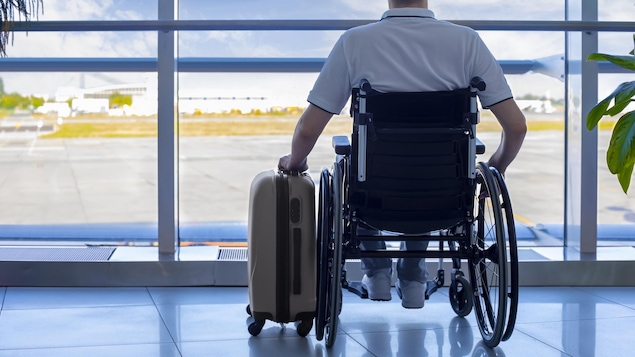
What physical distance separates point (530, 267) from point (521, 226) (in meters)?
0.54

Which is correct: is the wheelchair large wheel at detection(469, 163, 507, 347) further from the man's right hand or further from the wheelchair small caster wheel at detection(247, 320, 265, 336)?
the wheelchair small caster wheel at detection(247, 320, 265, 336)

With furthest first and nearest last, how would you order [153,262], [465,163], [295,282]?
[153,262] < [295,282] < [465,163]

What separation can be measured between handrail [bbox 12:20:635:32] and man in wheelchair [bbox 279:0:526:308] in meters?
0.81

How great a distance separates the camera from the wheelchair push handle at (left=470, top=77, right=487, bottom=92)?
8.16 ft

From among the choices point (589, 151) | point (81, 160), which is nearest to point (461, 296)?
point (589, 151)

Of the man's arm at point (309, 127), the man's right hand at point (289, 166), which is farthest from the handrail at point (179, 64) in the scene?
the man's arm at point (309, 127)

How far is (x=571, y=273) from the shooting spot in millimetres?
3621

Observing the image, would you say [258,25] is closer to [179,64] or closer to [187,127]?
[179,64]

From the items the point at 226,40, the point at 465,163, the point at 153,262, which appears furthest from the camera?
the point at 226,40

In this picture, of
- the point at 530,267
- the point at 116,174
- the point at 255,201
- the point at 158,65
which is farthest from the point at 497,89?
the point at 116,174

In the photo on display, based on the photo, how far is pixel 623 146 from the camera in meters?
2.26

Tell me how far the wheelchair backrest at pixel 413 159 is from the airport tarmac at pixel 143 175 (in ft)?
4.69

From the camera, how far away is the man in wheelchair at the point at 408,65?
102 inches

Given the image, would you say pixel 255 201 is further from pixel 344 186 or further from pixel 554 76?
pixel 554 76
